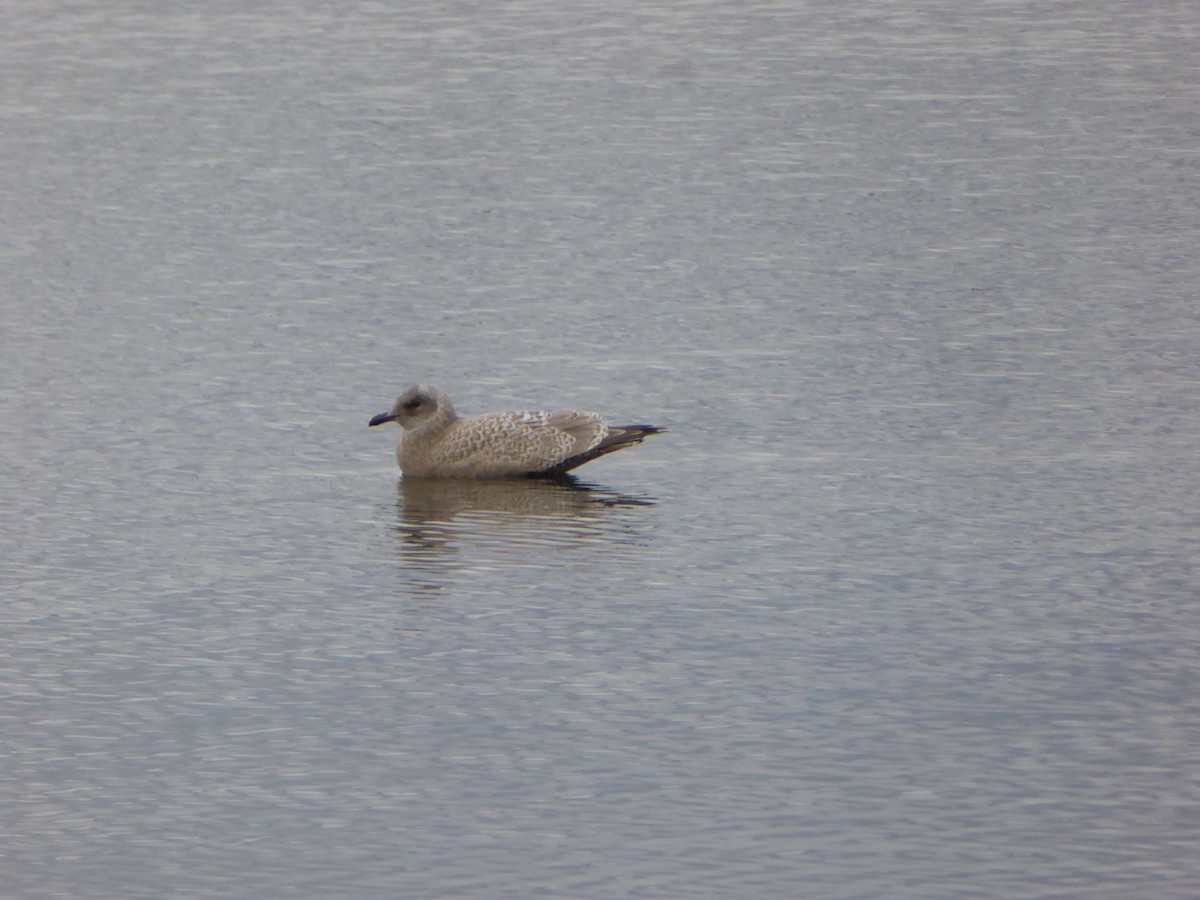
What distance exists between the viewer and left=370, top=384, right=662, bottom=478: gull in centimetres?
1872

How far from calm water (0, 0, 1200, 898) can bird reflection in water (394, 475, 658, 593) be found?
7 cm

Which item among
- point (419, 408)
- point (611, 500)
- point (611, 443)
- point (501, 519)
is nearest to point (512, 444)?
point (611, 443)

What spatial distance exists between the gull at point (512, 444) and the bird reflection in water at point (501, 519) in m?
0.12

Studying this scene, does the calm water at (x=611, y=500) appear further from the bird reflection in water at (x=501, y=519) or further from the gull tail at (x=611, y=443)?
the gull tail at (x=611, y=443)

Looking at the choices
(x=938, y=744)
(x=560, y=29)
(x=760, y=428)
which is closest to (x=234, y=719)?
(x=938, y=744)

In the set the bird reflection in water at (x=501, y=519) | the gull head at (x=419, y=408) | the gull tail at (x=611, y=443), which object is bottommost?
the bird reflection in water at (x=501, y=519)

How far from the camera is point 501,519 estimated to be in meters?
17.6

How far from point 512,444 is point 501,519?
4.26 ft

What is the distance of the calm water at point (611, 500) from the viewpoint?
1157 centimetres

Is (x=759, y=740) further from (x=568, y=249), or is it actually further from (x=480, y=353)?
(x=568, y=249)

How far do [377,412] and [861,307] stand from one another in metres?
5.93

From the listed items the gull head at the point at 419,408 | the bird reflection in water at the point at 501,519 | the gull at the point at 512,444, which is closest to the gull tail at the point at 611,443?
the gull at the point at 512,444

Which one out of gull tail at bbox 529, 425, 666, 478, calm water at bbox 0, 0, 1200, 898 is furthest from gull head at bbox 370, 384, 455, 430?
gull tail at bbox 529, 425, 666, 478

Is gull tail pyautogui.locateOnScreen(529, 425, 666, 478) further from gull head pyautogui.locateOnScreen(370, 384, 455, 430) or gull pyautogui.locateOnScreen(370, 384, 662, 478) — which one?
gull head pyautogui.locateOnScreen(370, 384, 455, 430)
